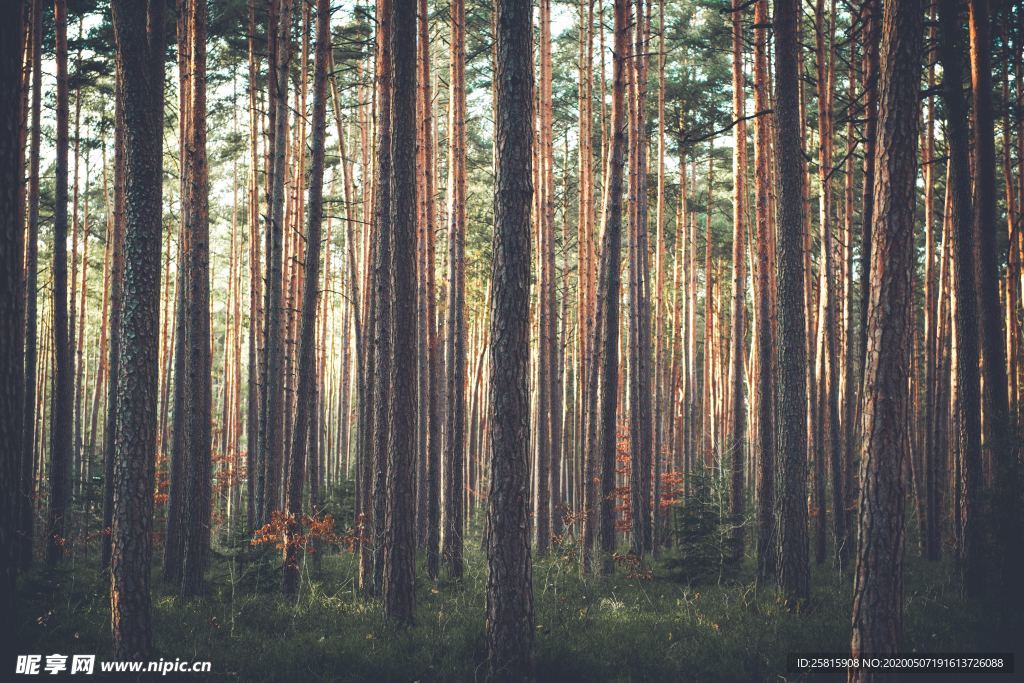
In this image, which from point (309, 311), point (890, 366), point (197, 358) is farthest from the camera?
point (197, 358)

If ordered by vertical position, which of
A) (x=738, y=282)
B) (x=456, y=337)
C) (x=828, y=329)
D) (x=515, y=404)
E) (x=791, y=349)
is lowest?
(x=515, y=404)

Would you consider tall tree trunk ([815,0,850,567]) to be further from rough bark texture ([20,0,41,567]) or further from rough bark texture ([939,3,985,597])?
rough bark texture ([20,0,41,567])

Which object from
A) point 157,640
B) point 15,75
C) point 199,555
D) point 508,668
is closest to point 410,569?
point 508,668

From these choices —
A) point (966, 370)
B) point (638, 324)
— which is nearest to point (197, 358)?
point (638, 324)

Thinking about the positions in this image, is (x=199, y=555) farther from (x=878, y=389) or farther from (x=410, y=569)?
(x=878, y=389)

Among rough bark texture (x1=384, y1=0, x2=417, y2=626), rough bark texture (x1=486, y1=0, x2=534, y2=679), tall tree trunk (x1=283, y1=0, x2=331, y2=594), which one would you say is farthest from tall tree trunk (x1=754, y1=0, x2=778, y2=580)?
tall tree trunk (x1=283, y1=0, x2=331, y2=594)

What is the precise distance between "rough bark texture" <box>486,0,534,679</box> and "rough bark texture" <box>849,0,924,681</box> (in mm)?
2598

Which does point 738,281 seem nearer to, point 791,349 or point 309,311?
point 791,349

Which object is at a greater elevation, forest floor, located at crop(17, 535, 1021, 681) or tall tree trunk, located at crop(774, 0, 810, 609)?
tall tree trunk, located at crop(774, 0, 810, 609)

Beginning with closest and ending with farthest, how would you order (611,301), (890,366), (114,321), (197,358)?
1. (890,366)
2. (197,358)
3. (611,301)
4. (114,321)

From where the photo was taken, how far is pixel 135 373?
5.28m

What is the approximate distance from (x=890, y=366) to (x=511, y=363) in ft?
9.54

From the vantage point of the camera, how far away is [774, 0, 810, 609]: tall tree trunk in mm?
7613

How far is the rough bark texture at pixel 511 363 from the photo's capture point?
5387 mm
